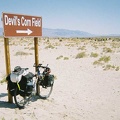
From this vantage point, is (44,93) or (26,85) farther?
(44,93)

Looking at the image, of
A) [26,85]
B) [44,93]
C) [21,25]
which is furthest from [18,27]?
[44,93]

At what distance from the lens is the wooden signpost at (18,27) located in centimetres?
503

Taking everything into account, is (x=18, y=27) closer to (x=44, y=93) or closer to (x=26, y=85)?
(x=26, y=85)

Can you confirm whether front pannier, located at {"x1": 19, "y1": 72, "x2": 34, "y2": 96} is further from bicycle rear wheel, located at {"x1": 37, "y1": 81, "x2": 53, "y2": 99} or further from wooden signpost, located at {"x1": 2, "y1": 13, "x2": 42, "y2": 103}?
bicycle rear wheel, located at {"x1": 37, "y1": 81, "x2": 53, "y2": 99}

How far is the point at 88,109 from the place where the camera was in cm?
546

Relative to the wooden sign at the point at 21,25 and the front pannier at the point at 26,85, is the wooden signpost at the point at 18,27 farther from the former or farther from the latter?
the front pannier at the point at 26,85

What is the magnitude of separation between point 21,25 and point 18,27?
13cm

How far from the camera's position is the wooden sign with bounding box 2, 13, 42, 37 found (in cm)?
502

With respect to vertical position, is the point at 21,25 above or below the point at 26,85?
above

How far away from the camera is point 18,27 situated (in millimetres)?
5348

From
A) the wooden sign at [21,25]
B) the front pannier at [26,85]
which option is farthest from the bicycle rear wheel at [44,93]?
the wooden sign at [21,25]

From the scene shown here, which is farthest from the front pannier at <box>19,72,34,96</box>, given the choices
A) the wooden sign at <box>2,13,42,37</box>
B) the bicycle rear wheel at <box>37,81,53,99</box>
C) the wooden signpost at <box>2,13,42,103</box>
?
the wooden sign at <box>2,13,42,37</box>

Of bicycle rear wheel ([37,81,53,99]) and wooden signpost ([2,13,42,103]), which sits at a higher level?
wooden signpost ([2,13,42,103])

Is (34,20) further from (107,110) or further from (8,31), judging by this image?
(107,110)
